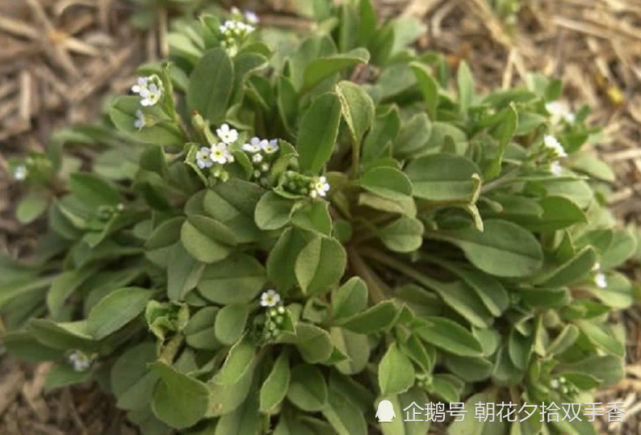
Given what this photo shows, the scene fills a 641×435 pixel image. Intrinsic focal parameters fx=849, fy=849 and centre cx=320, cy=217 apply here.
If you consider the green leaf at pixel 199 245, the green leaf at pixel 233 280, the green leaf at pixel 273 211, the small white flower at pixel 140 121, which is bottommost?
the green leaf at pixel 233 280

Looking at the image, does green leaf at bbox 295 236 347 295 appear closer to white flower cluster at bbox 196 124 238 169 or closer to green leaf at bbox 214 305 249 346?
green leaf at bbox 214 305 249 346

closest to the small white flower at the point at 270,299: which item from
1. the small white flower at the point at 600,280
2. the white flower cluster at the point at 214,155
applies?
the white flower cluster at the point at 214,155

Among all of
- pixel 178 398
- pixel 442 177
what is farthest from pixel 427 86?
pixel 178 398

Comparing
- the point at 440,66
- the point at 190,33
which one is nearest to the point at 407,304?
the point at 440,66

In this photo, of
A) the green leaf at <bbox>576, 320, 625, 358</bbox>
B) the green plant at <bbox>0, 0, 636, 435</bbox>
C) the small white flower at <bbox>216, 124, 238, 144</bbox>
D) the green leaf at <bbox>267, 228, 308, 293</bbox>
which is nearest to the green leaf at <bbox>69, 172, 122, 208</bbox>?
the green plant at <bbox>0, 0, 636, 435</bbox>

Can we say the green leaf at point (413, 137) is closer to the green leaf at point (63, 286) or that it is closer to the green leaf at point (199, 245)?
the green leaf at point (199, 245)

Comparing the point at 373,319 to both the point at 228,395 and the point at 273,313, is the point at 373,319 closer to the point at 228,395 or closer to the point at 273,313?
the point at 273,313

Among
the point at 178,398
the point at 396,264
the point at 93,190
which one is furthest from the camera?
the point at 93,190
